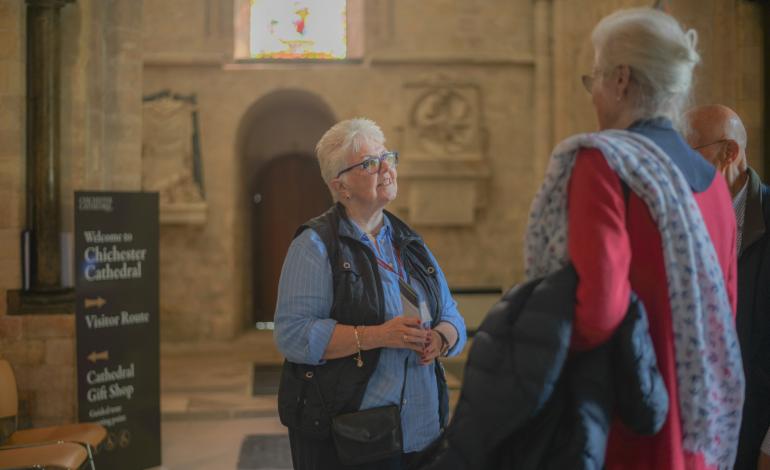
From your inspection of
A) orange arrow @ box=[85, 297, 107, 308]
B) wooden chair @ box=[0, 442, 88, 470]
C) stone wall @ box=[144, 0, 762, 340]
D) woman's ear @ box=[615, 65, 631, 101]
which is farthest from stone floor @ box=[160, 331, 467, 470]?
woman's ear @ box=[615, 65, 631, 101]

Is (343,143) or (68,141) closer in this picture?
(343,143)

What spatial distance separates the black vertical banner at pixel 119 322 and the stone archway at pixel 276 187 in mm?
6480

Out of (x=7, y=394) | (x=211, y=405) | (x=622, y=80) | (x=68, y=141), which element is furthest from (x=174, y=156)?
(x=622, y=80)

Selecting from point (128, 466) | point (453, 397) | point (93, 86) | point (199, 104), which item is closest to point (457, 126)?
point (199, 104)

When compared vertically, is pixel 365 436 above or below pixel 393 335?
below

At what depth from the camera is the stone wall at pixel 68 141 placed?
167 inches

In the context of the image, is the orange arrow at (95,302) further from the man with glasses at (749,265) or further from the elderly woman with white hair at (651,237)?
the elderly woman with white hair at (651,237)

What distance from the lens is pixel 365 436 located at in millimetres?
2006

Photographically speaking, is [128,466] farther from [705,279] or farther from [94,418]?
[705,279]

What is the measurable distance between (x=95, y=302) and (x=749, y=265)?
320 centimetres

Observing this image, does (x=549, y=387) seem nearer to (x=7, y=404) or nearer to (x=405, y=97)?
(x=7, y=404)

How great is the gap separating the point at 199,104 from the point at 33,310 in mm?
5833

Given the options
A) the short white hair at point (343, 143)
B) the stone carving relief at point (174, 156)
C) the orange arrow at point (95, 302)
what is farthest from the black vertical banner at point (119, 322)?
the stone carving relief at point (174, 156)

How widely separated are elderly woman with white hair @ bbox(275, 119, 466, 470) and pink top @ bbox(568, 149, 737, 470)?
806 mm
